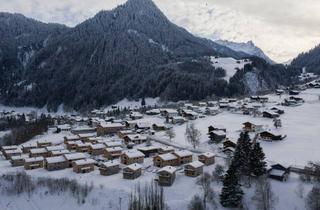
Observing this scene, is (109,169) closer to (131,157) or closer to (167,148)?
(131,157)

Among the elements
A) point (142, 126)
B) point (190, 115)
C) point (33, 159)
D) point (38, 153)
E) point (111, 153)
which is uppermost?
point (190, 115)

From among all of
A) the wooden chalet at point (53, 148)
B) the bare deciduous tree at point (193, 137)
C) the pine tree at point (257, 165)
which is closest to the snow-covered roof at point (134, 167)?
the bare deciduous tree at point (193, 137)

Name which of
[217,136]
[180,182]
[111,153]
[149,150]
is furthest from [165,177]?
[217,136]

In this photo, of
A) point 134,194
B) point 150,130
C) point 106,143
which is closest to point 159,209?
point 134,194

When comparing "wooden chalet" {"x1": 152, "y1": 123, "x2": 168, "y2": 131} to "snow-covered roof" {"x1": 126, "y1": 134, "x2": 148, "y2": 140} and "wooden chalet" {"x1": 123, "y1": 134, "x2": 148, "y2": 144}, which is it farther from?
"wooden chalet" {"x1": 123, "y1": 134, "x2": 148, "y2": 144}

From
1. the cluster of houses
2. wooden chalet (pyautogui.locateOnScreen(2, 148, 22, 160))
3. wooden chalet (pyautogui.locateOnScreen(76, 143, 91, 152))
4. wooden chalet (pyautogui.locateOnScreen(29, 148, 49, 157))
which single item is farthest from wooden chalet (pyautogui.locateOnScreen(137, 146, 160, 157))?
wooden chalet (pyautogui.locateOnScreen(2, 148, 22, 160))
